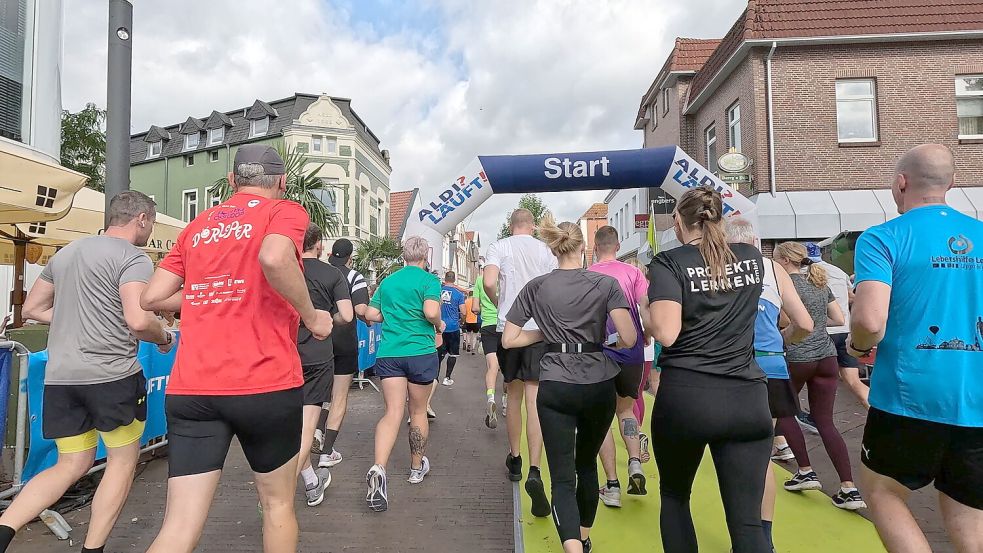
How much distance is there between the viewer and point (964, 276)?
7.01ft

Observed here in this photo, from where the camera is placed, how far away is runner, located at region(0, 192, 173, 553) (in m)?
2.94

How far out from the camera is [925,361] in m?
2.14

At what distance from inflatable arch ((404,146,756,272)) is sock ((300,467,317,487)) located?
4.17 metres

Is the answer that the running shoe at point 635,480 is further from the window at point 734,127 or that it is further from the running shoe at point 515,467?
the window at point 734,127

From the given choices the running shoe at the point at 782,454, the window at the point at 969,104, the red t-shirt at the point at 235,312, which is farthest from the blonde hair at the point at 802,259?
the window at the point at 969,104

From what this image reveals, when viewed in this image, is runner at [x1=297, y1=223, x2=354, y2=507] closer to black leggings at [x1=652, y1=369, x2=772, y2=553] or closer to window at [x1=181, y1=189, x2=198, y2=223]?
black leggings at [x1=652, y1=369, x2=772, y2=553]

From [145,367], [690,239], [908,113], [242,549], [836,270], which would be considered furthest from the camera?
[908,113]

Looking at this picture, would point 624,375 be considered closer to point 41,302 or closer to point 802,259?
point 802,259

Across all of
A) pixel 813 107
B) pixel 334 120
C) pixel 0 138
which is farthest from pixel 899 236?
pixel 334 120

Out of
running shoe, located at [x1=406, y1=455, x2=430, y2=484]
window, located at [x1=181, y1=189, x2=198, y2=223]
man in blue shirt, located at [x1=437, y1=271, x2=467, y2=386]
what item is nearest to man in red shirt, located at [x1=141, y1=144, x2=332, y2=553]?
running shoe, located at [x1=406, y1=455, x2=430, y2=484]

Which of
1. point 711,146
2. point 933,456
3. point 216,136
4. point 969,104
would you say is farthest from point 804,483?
point 216,136

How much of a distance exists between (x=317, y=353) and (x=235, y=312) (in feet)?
6.84

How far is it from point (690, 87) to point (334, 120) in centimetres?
1771

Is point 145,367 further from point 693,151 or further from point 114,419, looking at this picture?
point 693,151
